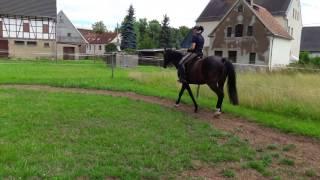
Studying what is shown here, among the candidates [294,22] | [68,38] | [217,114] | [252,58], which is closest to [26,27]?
[68,38]

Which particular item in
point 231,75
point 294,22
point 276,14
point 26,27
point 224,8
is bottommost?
point 231,75

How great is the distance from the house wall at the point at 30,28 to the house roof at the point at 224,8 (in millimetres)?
19480

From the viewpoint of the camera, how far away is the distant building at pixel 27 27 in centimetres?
4428

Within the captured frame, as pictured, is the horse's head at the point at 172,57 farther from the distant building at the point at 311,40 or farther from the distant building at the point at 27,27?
the distant building at the point at 311,40

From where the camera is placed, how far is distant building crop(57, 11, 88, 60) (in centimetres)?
5119

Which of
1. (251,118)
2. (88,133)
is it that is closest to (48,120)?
(88,133)

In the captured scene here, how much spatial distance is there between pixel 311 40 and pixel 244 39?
98.4ft

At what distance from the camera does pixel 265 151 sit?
634 centimetres

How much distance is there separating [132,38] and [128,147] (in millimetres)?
58578

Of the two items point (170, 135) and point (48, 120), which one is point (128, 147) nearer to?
point (170, 135)

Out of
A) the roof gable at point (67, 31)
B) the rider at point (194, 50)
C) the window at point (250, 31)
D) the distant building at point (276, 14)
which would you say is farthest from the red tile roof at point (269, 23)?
the roof gable at point (67, 31)

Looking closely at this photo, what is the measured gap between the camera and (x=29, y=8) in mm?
45688

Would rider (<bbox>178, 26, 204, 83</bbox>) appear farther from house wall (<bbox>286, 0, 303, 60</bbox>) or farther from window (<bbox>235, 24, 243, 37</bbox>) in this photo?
house wall (<bbox>286, 0, 303, 60</bbox>)

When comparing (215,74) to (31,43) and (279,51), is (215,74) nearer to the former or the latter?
(279,51)
